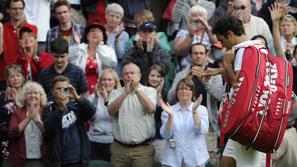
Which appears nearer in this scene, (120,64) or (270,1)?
(120,64)

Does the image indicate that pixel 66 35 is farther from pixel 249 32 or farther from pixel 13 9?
pixel 249 32

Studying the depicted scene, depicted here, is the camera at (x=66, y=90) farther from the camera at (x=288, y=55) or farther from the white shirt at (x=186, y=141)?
the camera at (x=288, y=55)

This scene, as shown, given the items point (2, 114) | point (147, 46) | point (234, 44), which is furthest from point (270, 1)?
point (234, 44)

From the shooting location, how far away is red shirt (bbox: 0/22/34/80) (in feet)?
43.4

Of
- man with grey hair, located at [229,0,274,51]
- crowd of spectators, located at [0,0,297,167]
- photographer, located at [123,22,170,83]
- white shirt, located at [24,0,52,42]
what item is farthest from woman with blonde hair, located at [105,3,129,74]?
man with grey hair, located at [229,0,274,51]

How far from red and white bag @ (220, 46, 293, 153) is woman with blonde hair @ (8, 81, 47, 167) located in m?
3.51

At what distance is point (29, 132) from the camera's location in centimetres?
1184

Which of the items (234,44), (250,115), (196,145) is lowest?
(196,145)

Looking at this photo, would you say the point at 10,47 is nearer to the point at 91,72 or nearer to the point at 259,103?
the point at 91,72

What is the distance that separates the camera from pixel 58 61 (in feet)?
41.1

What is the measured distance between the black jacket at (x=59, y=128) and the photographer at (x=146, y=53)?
1.58 m

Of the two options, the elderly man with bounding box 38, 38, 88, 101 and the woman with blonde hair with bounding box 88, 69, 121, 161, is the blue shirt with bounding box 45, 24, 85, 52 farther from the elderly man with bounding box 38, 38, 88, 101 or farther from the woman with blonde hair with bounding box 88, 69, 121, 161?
the woman with blonde hair with bounding box 88, 69, 121, 161

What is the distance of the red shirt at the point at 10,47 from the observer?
13.2 meters

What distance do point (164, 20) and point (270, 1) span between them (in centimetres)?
177
